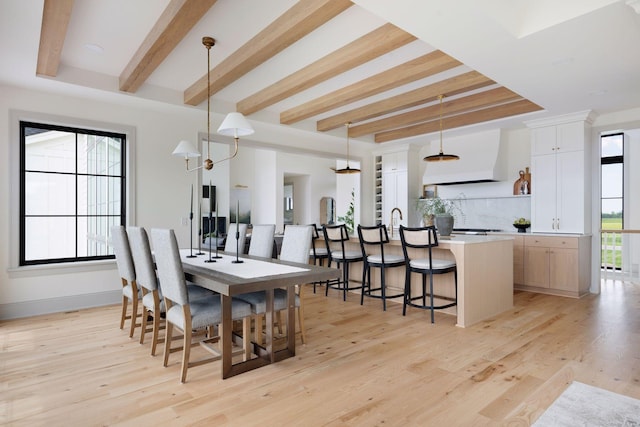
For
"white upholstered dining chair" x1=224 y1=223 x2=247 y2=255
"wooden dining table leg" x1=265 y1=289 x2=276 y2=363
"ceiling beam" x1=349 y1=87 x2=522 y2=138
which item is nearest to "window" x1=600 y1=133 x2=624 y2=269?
"ceiling beam" x1=349 y1=87 x2=522 y2=138

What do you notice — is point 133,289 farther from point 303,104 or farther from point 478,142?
point 478,142

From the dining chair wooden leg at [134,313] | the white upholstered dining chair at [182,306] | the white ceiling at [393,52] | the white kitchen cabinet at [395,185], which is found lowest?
the dining chair wooden leg at [134,313]

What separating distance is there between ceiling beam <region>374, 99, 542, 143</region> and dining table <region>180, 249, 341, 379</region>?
3936mm

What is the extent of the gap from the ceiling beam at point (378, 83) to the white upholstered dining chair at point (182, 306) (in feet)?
9.13

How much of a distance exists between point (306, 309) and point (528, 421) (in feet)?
8.67

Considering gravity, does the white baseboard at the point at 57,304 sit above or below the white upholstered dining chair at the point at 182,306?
below

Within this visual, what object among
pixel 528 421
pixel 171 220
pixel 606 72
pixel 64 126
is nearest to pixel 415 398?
pixel 528 421

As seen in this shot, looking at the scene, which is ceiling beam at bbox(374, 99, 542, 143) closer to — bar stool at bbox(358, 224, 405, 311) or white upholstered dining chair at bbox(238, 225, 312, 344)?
bar stool at bbox(358, 224, 405, 311)

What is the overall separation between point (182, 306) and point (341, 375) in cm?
115

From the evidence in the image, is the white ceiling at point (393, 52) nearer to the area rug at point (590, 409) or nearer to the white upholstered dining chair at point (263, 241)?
the white upholstered dining chair at point (263, 241)

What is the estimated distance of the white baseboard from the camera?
12.9 ft

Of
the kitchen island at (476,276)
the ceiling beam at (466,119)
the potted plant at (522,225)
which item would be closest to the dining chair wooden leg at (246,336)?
the kitchen island at (476,276)

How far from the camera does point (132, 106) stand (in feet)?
15.3

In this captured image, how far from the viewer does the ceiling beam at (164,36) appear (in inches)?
102
